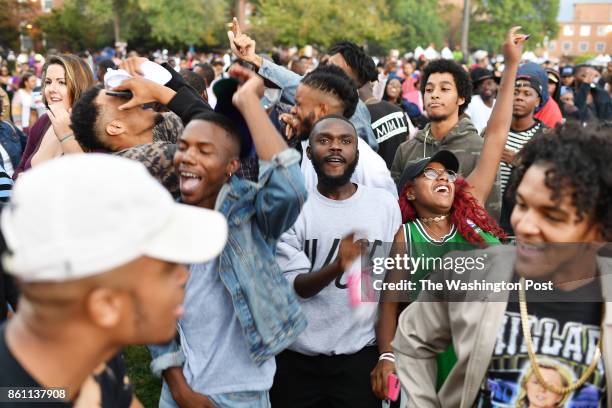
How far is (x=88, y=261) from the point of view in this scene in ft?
4.79

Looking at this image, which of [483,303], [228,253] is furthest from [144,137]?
[483,303]

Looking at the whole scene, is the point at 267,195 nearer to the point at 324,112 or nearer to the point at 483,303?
the point at 483,303

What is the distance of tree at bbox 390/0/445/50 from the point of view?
184 feet

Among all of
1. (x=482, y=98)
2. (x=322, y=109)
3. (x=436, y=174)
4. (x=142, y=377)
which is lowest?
(x=142, y=377)

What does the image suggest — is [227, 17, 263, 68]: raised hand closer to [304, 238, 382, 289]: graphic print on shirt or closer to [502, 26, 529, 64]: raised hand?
[304, 238, 382, 289]: graphic print on shirt

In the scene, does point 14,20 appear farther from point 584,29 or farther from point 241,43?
point 584,29

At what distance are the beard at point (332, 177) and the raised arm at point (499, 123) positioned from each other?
72 cm

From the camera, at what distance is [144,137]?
355cm

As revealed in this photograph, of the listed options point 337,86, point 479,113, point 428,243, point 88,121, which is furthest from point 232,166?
point 479,113

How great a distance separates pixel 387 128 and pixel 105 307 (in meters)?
4.45

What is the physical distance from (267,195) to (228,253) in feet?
0.99

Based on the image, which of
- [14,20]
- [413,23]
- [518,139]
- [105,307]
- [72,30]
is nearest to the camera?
[105,307]

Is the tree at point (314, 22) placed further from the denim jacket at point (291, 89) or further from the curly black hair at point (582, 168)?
the curly black hair at point (582, 168)

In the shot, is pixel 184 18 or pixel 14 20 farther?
pixel 184 18
